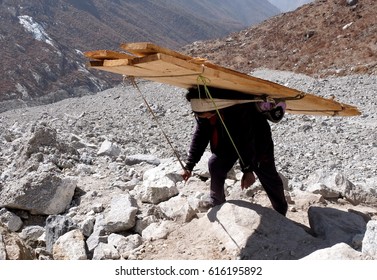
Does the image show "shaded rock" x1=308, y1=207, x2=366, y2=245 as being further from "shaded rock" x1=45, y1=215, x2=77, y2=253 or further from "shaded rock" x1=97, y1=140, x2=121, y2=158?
"shaded rock" x1=97, y1=140, x2=121, y2=158

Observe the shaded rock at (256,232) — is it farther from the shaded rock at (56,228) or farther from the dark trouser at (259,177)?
the shaded rock at (56,228)

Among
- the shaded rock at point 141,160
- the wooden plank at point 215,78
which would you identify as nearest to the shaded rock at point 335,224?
the wooden plank at point 215,78

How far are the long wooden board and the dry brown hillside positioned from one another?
17.9 metres

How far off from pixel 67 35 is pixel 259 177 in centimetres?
5471

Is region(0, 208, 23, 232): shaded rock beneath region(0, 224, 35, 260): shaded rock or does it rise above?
beneath

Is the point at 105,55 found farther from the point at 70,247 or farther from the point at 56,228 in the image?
the point at 56,228

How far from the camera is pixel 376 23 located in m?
26.2

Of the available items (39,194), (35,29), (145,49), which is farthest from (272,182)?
(35,29)

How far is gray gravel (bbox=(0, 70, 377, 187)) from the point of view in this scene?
28.0 ft

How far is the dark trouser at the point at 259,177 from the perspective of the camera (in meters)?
4.05

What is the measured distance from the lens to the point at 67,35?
181ft

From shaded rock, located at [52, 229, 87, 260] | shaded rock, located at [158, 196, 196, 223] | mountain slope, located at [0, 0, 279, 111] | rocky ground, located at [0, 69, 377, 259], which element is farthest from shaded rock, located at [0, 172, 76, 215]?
mountain slope, located at [0, 0, 279, 111]

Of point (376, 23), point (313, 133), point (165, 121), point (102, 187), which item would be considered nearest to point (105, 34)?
point (376, 23)

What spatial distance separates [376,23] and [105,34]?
42.0 m
